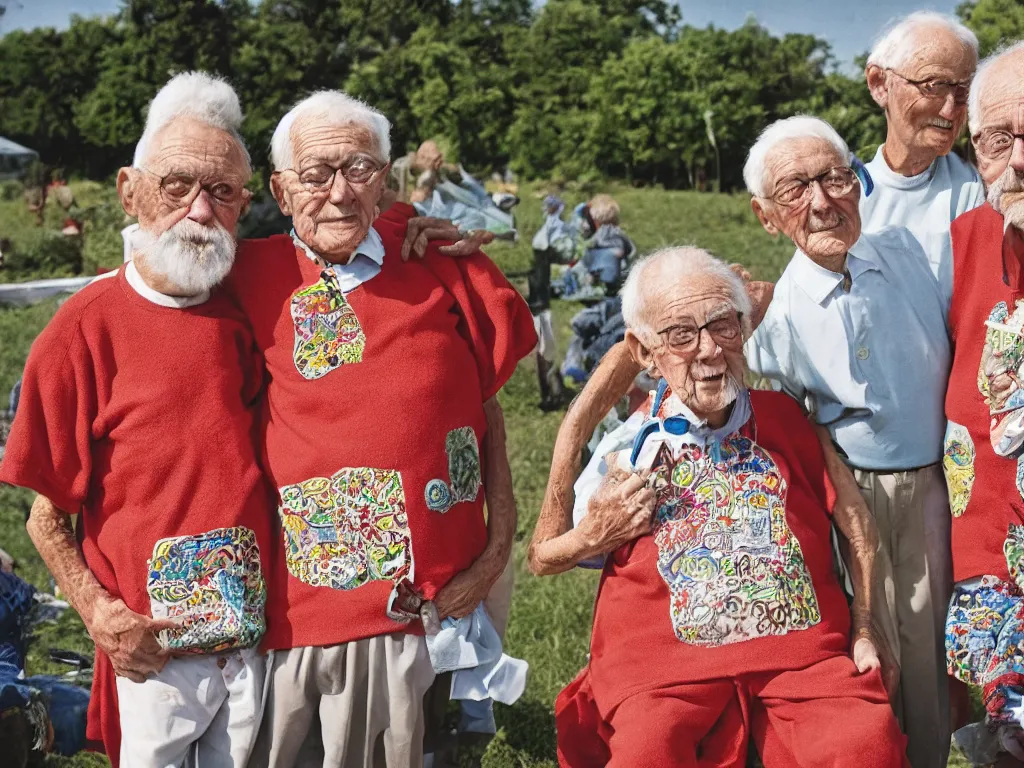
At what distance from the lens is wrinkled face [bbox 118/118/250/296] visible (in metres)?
2.97

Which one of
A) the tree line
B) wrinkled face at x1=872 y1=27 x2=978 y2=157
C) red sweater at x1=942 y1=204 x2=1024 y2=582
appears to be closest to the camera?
red sweater at x1=942 y1=204 x2=1024 y2=582

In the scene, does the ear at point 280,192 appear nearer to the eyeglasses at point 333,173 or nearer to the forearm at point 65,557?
the eyeglasses at point 333,173

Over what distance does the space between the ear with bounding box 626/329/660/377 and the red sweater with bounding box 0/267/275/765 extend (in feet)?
3.35

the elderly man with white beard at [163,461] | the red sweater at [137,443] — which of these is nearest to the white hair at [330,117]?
the elderly man with white beard at [163,461]

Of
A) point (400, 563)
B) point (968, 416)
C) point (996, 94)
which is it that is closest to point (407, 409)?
point (400, 563)

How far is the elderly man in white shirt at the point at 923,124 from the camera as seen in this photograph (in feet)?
11.5

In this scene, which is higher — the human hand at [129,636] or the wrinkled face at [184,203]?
the wrinkled face at [184,203]

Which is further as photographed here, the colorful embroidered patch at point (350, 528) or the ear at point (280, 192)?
the ear at point (280, 192)

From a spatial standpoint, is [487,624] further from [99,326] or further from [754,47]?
[754,47]

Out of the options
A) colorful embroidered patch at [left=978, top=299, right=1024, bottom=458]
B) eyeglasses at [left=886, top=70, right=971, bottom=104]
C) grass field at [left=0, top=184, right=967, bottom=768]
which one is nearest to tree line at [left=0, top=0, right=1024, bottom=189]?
grass field at [left=0, top=184, right=967, bottom=768]

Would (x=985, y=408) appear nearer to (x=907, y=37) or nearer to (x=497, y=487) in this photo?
(x=907, y=37)

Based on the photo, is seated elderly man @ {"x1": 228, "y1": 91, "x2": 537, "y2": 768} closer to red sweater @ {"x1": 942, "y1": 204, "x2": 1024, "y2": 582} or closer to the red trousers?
the red trousers

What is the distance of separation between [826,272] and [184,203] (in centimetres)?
165

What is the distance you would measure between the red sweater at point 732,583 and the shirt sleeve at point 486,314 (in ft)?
1.80
